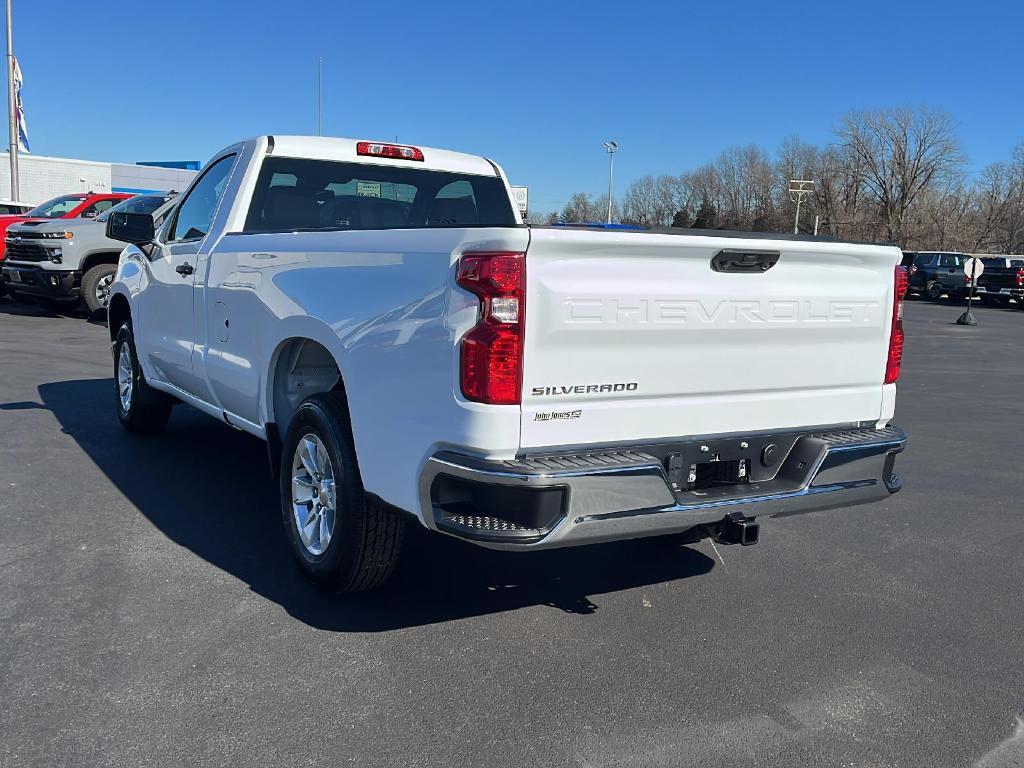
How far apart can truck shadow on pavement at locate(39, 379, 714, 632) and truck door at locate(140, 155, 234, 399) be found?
65cm

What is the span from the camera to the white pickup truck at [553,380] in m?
3.02

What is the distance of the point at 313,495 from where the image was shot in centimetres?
412

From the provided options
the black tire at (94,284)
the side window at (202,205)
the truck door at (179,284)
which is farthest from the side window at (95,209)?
the side window at (202,205)

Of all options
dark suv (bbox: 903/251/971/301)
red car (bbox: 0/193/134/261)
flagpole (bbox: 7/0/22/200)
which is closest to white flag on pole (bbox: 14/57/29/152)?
flagpole (bbox: 7/0/22/200)

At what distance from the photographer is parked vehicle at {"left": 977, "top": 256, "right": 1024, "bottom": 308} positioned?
32625mm

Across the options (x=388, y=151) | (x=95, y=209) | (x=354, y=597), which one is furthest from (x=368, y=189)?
(x=95, y=209)

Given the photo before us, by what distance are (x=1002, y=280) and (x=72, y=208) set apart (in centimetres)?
3071

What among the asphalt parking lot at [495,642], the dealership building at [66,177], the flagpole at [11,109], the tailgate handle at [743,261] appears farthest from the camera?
the dealership building at [66,177]

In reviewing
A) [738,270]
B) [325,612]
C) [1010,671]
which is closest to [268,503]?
[325,612]

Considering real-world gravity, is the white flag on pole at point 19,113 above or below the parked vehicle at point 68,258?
above

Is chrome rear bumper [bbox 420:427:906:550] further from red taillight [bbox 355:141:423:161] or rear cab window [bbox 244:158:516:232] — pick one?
red taillight [bbox 355:141:423:161]

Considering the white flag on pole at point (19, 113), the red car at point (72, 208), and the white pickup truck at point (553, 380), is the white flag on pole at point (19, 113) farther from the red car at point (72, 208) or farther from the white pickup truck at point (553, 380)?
the white pickup truck at point (553, 380)

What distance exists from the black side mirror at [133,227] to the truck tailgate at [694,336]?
13.0 feet

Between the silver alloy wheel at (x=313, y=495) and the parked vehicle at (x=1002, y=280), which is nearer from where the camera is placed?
the silver alloy wheel at (x=313, y=495)
